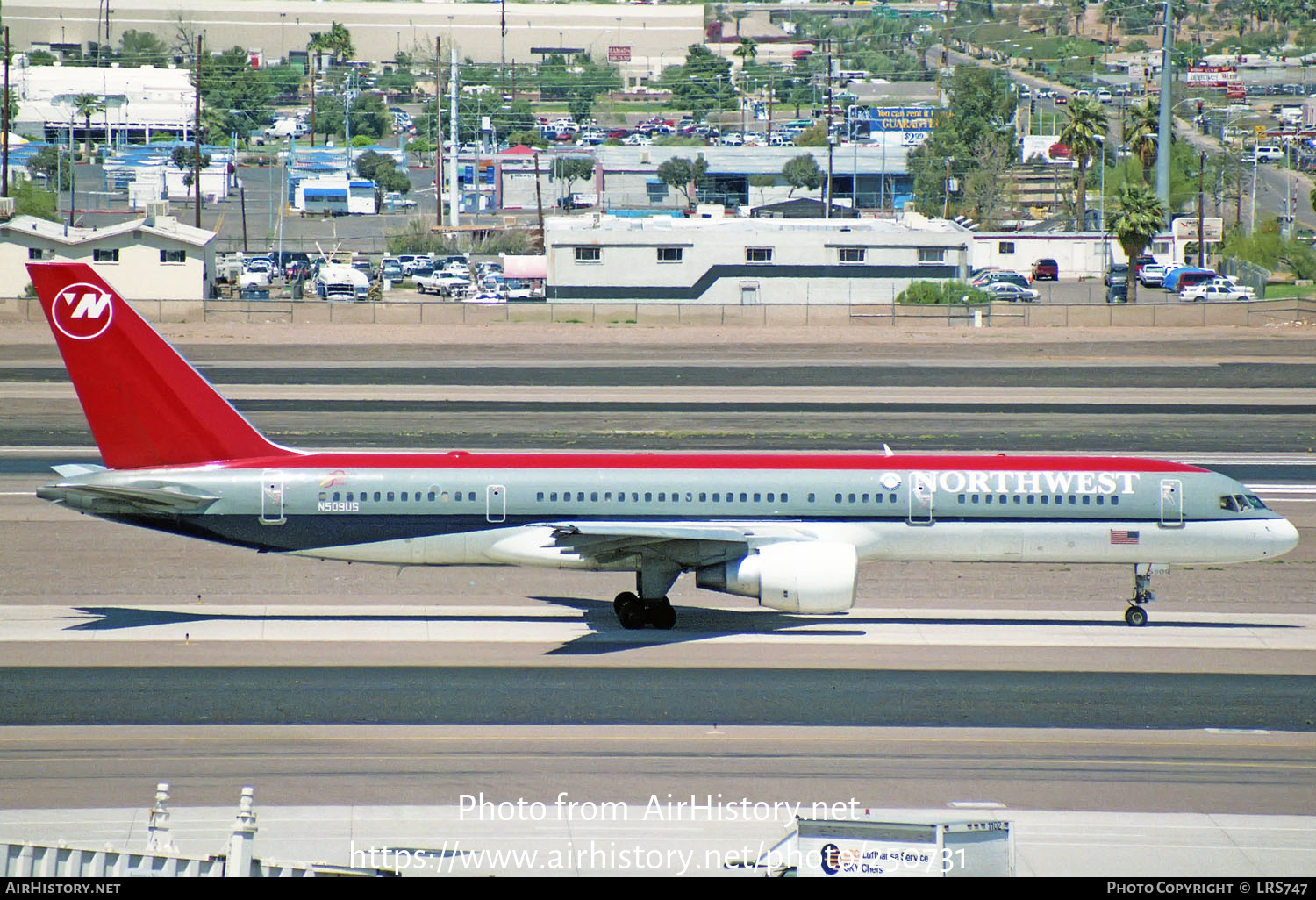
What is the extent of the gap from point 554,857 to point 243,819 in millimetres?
5468

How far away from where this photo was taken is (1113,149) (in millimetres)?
188375

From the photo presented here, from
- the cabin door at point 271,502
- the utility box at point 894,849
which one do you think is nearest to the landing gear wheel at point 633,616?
the cabin door at point 271,502

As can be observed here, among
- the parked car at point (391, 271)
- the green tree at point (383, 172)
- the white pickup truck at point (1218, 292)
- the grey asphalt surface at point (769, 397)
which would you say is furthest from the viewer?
the green tree at point (383, 172)

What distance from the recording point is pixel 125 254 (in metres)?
89.8

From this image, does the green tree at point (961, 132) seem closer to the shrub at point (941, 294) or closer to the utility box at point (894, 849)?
the shrub at point (941, 294)

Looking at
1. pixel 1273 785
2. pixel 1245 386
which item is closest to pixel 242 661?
pixel 1273 785

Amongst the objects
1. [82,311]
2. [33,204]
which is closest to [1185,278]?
[82,311]

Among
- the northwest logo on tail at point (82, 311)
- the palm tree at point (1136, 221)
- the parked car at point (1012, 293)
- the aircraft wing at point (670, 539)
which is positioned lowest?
the aircraft wing at point (670, 539)

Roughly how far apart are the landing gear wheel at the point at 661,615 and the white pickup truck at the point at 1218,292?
79678mm

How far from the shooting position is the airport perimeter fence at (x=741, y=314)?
86.4 metres

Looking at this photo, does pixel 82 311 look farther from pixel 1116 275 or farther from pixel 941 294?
pixel 1116 275

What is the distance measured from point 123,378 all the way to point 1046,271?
95.6 metres

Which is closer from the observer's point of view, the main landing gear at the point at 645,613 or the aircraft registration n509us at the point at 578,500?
the aircraft registration n509us at the point at 578,500

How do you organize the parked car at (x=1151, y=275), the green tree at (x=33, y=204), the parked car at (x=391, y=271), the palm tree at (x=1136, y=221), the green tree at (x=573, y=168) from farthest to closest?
the green tree at (x=573, y=168)
the green tree at (x=33, y=204)
the parked car at (x=1151, y=275)
the parked car at (x=391, y=271)
the palm tree at (x=1136, y=221)
